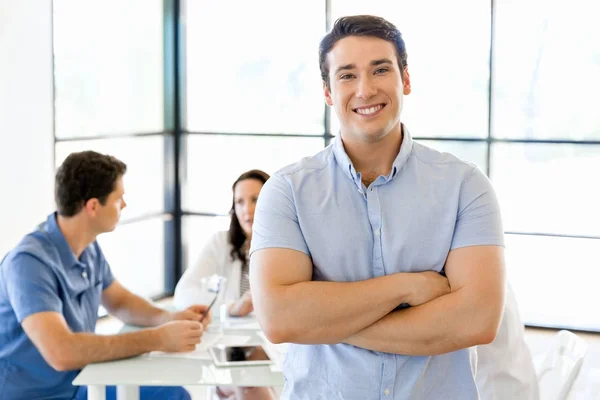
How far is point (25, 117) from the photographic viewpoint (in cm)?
495

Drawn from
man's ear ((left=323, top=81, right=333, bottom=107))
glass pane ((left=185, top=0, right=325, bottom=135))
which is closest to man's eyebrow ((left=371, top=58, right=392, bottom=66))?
man's ear ((left=323, top=81, right=333, bottom=107))

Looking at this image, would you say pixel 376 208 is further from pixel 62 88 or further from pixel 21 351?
pixel 62 88

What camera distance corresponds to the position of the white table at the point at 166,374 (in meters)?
2.51

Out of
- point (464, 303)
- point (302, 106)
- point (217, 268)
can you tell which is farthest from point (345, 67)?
point (302, 106)

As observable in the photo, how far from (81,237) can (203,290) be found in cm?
68

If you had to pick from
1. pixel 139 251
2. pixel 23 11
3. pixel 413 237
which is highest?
pixel 23 11

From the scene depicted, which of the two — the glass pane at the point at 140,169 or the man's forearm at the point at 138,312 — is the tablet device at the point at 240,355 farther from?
the glass pane at the point at 140,169

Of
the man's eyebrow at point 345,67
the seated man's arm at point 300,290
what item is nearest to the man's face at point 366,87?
the man's eyebrow at point 345,67

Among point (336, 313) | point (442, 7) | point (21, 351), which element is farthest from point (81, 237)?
point (442, 7)

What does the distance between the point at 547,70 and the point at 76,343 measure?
3.97 meters

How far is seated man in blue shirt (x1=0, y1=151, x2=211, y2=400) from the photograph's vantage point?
2.64 meters

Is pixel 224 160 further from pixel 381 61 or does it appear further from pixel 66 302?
pixel 381 61

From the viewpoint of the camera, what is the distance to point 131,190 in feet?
20.0

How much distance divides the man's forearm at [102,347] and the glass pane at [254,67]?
3.66 meters
